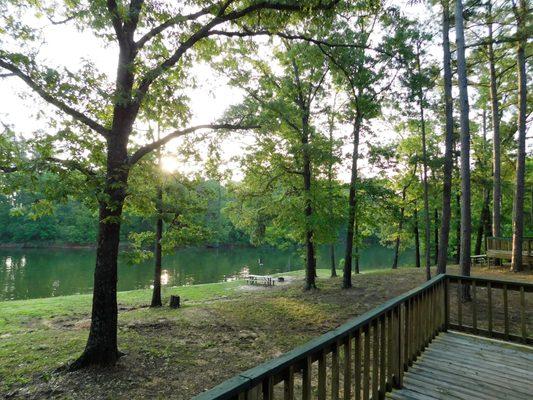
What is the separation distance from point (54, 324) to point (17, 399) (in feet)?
21.6

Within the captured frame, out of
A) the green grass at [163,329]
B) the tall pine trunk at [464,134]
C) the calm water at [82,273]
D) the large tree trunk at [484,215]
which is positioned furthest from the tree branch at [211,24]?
the calm water at [82,273]

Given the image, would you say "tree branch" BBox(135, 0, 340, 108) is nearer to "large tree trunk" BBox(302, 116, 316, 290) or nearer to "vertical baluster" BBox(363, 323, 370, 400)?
"vertical baluster" BBox(363, 323, 370, 400)

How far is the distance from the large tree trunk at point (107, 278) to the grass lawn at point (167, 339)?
376 mm

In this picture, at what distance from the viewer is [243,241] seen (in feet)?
211

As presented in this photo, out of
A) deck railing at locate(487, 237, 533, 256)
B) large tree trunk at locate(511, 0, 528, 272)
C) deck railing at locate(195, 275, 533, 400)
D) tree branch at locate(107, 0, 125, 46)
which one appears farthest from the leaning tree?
deck railing at locate(487, 237, 533, 256)

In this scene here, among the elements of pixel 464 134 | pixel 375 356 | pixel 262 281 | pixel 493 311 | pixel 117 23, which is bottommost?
pixel 262 281

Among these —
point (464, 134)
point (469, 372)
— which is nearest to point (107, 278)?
point (469, 372)

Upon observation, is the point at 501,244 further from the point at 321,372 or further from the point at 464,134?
the point at 321,372

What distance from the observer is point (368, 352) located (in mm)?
2883

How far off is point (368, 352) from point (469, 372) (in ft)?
6.17

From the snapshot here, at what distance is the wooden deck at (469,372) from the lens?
11.2 feet

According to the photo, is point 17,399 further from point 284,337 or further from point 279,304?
point 279,304

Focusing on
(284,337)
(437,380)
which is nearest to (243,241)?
(284,337)

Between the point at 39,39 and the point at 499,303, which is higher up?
the point at 39,39
